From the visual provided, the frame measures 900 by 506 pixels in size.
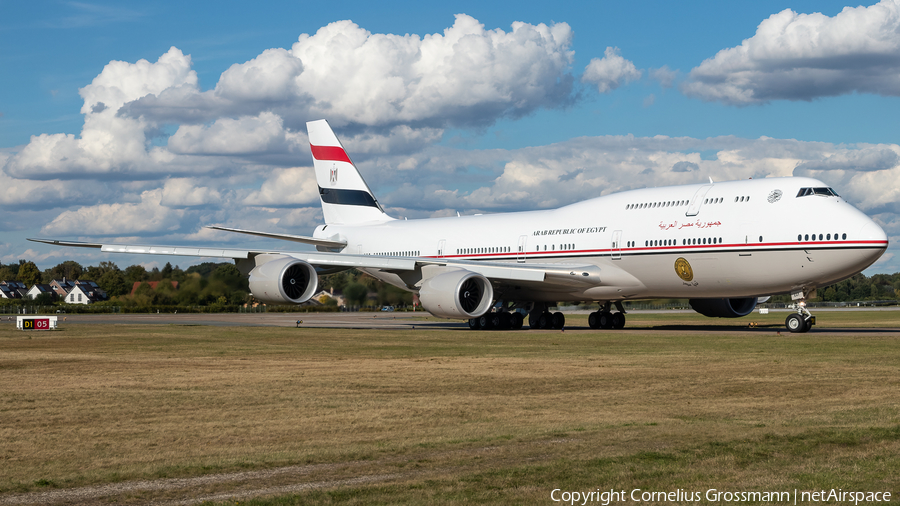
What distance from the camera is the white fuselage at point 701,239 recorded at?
88.8 feet

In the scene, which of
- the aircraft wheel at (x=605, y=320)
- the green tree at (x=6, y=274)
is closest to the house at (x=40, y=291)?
the green tree at (x=6, y=274)

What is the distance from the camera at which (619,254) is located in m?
32.0

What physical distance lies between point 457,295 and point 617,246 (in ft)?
20.8

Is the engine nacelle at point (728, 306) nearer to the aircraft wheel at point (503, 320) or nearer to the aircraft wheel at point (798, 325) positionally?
the aircraft wheel at point (798, 325)

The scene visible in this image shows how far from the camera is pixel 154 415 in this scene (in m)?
11.1

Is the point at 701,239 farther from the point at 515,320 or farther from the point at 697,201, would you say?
the point at 515,320

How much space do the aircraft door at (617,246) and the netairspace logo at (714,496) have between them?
83.1 feet

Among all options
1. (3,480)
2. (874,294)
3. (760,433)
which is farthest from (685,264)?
(874,294)

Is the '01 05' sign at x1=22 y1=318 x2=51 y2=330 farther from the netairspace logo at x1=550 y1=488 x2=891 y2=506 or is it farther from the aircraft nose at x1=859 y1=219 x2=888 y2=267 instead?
the netairspace logo at x1=550 y1=488 x2=891 y2=506

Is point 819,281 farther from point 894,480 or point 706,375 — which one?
point 894,480

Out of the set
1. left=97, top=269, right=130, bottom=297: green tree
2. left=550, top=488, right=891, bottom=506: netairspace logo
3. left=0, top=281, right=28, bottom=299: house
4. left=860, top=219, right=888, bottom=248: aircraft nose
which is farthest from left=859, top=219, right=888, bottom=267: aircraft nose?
left=0, top=281, right=28, bottom=299: house

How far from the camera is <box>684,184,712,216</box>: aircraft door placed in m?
30.0

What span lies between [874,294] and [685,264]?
105 metres

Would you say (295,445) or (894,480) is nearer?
(894,480)
